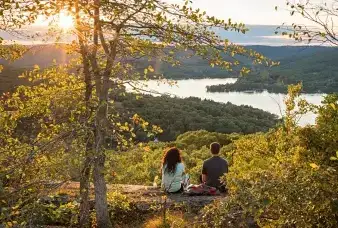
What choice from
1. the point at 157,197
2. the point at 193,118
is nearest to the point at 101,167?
the point at 157,197

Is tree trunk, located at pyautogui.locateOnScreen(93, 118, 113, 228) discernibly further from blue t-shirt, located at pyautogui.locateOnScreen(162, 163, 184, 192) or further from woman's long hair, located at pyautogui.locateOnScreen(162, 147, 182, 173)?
woman's long hair, located at pyautogui.locateOnScreen(162, 147, 182, 173)

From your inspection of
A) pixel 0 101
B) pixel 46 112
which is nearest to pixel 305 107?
pixel 46 112

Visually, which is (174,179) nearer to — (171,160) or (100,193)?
(171,160)

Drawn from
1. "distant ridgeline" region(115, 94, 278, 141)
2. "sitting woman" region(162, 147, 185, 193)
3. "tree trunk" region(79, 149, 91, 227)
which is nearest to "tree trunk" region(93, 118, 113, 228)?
"tree trunk" region(79, 149, 91, 227)

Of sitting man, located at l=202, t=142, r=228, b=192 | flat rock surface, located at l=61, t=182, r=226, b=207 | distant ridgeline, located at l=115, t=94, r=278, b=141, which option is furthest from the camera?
distant ridgeline, located at l=115, t=94, r=278, b=141

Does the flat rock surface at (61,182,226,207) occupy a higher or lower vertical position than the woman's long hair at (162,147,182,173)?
lower

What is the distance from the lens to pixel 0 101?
9805mm

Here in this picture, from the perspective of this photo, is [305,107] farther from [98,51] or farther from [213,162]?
[98,51]

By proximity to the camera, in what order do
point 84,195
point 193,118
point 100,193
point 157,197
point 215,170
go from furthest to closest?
point 193,118 → point 215,170 → point 157,197 → point 100,193 → point 84,195

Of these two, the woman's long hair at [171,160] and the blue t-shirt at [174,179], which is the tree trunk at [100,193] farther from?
the woman's long hair at [171,160]

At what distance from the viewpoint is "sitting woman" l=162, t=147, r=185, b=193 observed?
11.5 metres

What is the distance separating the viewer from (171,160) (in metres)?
11.6

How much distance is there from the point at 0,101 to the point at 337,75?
198m

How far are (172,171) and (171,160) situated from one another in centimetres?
27
